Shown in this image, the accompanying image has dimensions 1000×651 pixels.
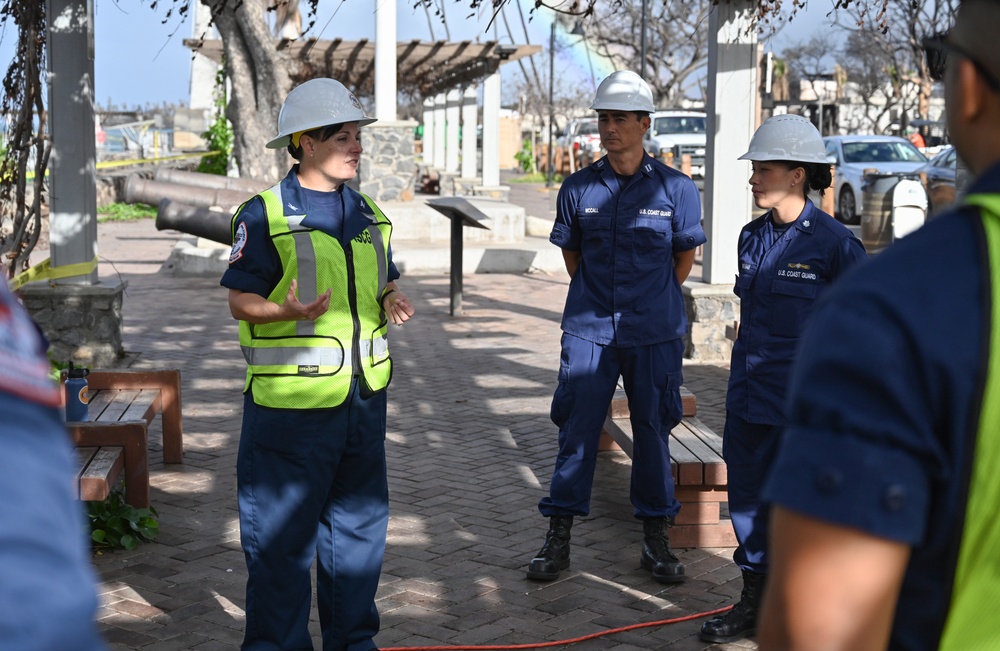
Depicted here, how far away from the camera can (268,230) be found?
3.77 meters

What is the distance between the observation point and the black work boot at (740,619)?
14.5 feet

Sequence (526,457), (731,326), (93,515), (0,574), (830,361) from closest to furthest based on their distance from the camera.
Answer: (0,574)
(830,361)
(93,515)
(526,457)
(731,326)

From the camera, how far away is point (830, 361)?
1.24m

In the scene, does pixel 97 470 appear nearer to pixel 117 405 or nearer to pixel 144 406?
pixel 144 406

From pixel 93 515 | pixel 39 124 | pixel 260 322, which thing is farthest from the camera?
pixel 39 124

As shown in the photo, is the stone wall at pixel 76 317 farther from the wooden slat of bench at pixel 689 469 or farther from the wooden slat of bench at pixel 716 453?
the wooden slat of bench at pixel 689 469

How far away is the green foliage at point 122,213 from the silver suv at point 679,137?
12.9m

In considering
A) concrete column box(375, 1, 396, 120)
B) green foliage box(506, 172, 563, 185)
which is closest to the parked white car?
concrete column box(375, 1, 396, 120)

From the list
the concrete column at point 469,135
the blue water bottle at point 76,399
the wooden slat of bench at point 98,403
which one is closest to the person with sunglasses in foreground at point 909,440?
the blue water bottle at point 76,399

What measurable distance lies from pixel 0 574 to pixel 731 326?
8.95 meters

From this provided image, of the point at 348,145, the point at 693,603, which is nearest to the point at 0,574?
the point at 348,145

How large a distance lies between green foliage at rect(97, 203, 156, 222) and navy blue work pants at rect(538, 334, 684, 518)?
24.1m

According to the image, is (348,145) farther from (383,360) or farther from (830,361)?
(830,361)

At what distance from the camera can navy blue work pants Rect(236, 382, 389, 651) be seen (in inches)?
149
